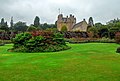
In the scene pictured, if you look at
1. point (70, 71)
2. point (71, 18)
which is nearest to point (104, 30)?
point (70, 71)

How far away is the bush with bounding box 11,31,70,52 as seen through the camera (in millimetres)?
25469

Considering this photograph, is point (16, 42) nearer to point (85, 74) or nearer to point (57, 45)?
point (57, 45)

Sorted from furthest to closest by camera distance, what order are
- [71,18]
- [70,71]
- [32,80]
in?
[71,18] < [70,71] < [32,80]

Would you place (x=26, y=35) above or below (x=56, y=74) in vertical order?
above

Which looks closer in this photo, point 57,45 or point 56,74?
point 56,74

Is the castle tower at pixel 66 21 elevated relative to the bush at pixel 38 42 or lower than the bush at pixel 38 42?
elevated

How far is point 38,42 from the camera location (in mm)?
26188

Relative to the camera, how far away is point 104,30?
50562 millimetres

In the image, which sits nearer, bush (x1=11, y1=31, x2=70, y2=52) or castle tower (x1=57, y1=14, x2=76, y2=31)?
bush (x1=11, y1=31, x2=70, y2=52)

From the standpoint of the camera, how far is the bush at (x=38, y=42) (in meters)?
25.5

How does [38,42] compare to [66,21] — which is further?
[66,21]

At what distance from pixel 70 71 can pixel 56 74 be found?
1.07 metres

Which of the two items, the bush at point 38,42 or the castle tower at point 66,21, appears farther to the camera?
the castle tower at point 66,21

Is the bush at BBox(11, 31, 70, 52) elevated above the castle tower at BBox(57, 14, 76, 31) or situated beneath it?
situated beneath
